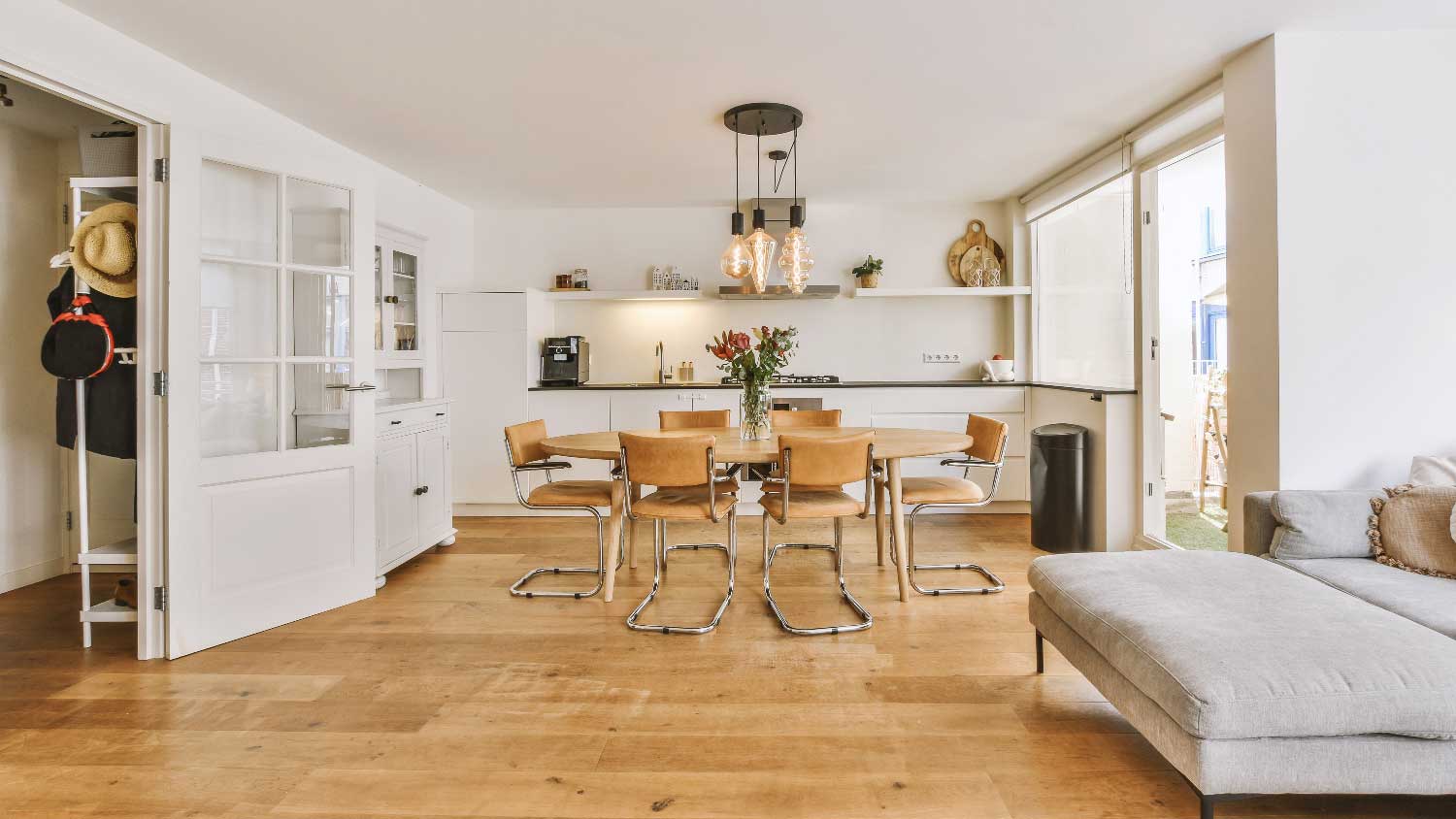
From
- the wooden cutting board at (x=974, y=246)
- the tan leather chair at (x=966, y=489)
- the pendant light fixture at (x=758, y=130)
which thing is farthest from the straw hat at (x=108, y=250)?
the wooden cutting board at (x=974, y=246)

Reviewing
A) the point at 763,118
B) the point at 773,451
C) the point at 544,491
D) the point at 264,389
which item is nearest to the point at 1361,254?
the point at 773,451

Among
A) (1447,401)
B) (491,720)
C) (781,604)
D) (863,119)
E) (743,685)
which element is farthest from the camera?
(863,119)

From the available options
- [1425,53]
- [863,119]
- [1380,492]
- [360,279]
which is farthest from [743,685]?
[1425,53]

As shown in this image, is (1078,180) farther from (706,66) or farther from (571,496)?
(571,496)

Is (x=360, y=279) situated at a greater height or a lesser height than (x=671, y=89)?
lesser

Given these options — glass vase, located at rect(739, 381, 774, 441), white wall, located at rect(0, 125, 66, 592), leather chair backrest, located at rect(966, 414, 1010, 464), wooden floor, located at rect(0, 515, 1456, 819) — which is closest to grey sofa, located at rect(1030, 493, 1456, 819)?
wooden floor, located at rect(0, 515, 1456, 819)

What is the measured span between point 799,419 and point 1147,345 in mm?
2041

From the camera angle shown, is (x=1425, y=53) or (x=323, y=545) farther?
(x=323, y=545)

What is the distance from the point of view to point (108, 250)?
8.97 ft

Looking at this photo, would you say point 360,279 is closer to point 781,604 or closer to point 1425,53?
point 781,604

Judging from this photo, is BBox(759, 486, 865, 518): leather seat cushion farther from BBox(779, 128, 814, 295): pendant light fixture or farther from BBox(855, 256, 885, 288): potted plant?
BBox(855, 256, 885, 288): potted plant

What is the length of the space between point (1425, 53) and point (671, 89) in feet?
10.2

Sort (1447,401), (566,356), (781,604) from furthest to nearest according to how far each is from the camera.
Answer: (566,356)
(781,604)
(1447,401)

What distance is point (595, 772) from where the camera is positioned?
192cm
